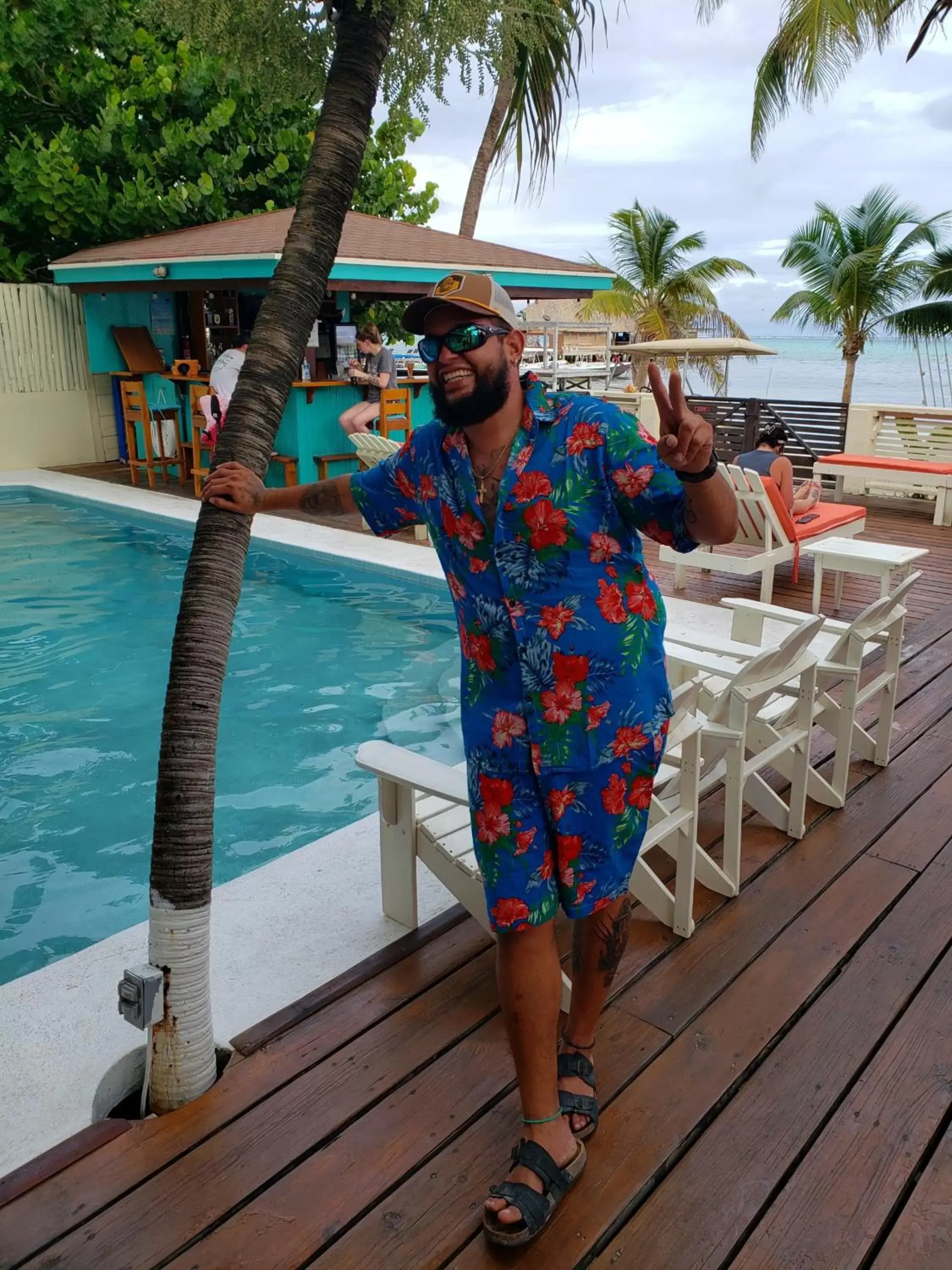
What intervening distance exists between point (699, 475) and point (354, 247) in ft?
32.4

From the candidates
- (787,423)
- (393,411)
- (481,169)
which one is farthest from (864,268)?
(393,411)

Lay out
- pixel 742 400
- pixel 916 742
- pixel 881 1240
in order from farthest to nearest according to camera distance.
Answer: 1. pixel 742 400
2. pixel 916 742
3. pixel 881 1240

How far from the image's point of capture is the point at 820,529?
25.0 ft

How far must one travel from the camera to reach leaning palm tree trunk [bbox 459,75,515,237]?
1609cm

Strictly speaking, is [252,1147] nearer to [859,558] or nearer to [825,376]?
[859,558]

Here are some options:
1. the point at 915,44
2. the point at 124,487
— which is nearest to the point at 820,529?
the point at 915,44

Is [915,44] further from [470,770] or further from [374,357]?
[470,770]

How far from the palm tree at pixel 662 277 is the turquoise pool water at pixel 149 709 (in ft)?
59.6

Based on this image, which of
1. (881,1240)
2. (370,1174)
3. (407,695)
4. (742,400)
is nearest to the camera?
(881,1240)

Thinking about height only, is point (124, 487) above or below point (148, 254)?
below

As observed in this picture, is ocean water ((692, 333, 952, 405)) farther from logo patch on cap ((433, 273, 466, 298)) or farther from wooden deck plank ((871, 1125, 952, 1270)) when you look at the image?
wooden deck plank ((871, 1125, 952, 1270))

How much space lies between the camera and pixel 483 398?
1963 millimetres

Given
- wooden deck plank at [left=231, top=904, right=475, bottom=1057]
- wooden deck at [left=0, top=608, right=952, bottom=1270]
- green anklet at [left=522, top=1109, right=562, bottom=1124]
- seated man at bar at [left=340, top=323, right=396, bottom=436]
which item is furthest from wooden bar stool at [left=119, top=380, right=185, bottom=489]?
green anklet at [left=522, top=1109, right=562, bottom=1124]

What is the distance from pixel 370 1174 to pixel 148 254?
1178 cm
